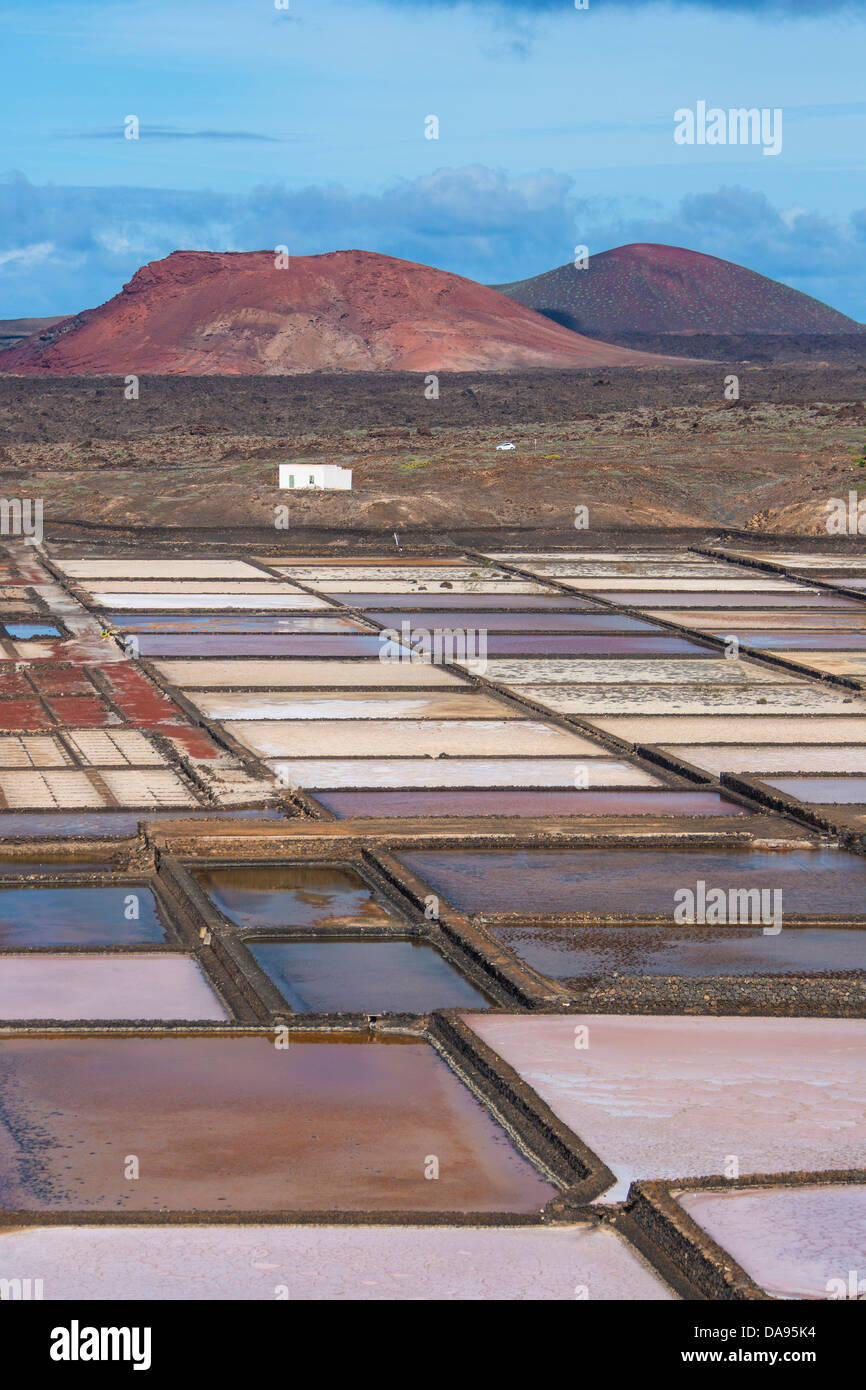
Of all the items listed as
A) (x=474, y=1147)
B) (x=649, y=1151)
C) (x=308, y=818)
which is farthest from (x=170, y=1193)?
(x=308, y=818)

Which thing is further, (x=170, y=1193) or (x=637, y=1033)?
(x=637, y=1033)

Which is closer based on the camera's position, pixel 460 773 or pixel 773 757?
pixel 460 773

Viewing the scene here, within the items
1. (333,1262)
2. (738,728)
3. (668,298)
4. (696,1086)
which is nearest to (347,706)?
(738,728)

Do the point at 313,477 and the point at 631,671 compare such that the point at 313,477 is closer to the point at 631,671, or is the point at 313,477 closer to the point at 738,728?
the point at 631,671

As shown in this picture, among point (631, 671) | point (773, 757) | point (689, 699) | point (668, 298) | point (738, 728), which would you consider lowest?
point (773, 757)

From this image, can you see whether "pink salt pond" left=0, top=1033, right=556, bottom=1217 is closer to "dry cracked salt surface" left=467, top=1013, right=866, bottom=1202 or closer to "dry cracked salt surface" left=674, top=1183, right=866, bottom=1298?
"dry cracked salt surface" left=467, top=1013, right=866, bottom=1202

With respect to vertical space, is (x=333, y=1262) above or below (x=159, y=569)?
below
